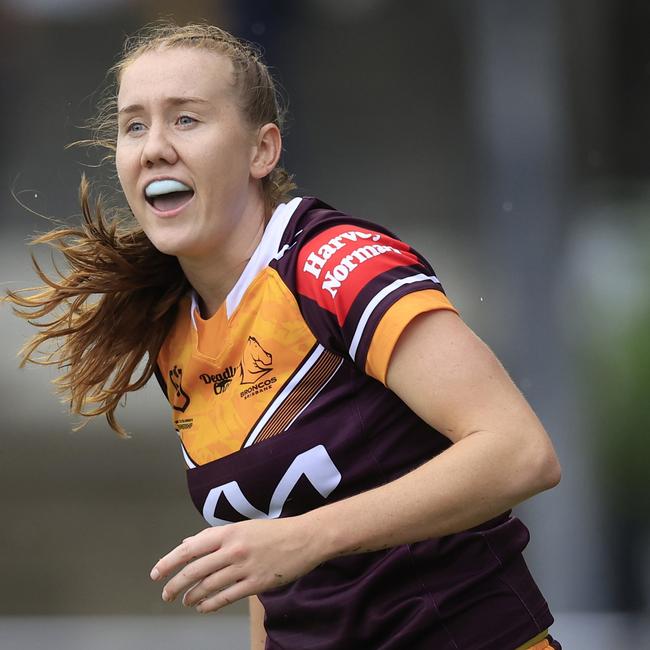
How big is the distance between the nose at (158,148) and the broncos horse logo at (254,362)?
1.06 ft

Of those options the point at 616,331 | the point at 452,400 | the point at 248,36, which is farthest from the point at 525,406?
the point at 248,36

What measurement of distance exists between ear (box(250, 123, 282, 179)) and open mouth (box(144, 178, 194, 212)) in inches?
5.1

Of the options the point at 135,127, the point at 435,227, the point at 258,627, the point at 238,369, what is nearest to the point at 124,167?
the point at 135,127

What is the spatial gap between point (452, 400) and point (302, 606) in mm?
473

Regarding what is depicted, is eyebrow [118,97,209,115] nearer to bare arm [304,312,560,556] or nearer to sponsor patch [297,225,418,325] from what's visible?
sponsor patch [297,225,418,325]

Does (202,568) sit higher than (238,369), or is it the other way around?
(238,369)

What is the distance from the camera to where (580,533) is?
3.86 meters

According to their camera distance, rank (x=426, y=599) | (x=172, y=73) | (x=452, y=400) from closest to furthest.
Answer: (x=452, y=400)
(x=426, y=599)
(x=172, y=73)

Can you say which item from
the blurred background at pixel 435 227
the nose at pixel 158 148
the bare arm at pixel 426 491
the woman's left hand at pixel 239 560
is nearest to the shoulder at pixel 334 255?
the bare arm at pixel 426 491

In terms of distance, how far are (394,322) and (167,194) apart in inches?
23.5

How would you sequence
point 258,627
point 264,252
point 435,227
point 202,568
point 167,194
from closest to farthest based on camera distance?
point 202,568, point 264,252, point 167,194, point 258,627, point 435,227

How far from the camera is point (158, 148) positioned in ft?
6.43

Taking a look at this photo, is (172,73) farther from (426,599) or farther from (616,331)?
(616,331)

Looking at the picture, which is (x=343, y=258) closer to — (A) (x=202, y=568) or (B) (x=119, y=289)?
(A) (x=202, y=568)
